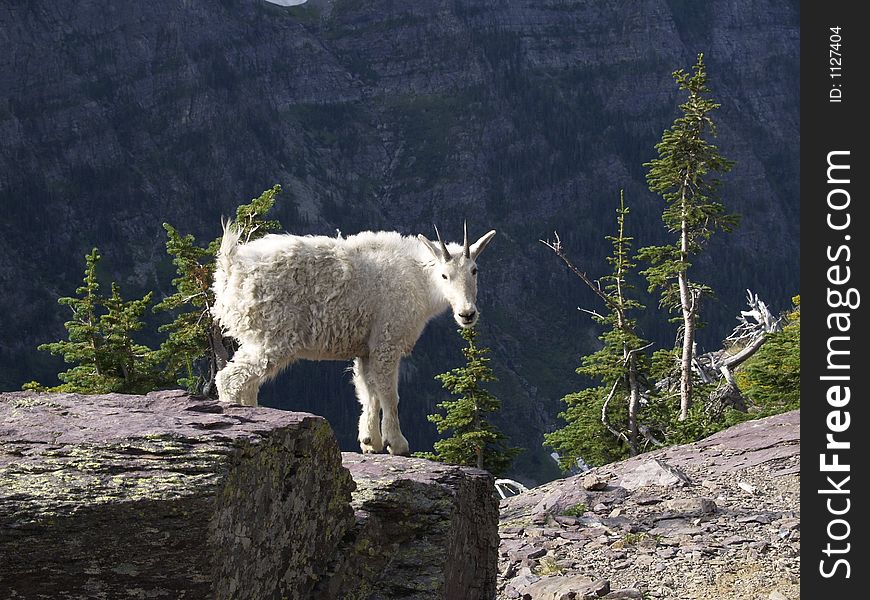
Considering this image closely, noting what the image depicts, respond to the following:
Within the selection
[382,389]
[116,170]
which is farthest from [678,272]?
[116,170]

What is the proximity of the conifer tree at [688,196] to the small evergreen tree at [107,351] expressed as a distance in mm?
13327

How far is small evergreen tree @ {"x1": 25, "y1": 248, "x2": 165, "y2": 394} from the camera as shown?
2184 cm

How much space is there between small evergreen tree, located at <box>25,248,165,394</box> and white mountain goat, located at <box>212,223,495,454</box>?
1316 cm

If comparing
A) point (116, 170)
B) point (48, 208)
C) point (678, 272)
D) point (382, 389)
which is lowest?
point (382, 389)

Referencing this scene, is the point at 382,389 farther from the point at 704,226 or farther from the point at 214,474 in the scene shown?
the point at 704,226

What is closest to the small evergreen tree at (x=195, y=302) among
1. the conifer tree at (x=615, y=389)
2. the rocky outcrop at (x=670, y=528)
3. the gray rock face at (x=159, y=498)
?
the rocky outcrop at (x=670, y=528)

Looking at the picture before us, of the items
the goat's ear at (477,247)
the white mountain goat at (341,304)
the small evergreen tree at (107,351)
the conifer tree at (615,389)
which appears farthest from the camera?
the conifer tree at (615,389)

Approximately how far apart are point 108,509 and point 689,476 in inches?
393

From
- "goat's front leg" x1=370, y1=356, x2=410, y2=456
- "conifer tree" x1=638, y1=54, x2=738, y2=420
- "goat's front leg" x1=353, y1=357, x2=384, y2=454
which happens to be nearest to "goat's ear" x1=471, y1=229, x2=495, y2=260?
"goat's front leg" x1=370, y1=356, x2=410, y2=456

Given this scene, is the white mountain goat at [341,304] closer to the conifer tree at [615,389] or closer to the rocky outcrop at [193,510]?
the rocky outcrop at [193,510]

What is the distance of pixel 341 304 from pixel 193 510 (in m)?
4.36

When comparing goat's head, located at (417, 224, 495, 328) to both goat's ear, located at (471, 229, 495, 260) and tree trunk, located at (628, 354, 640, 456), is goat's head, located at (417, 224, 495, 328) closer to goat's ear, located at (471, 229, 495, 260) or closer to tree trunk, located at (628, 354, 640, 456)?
goat's ear, located at (471, 229, 495, 260)

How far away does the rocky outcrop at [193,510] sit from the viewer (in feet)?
16.9

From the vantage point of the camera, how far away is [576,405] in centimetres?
2902
